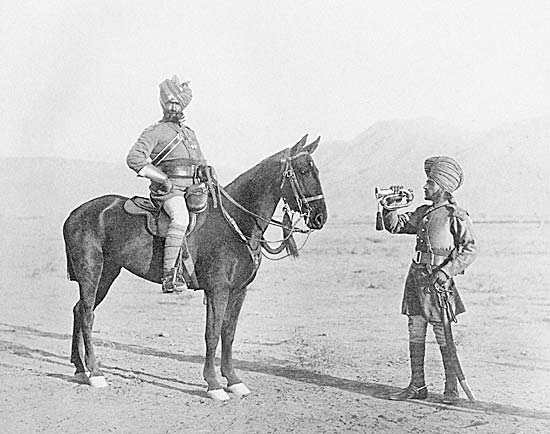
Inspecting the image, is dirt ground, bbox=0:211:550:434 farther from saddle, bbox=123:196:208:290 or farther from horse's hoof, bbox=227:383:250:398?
saddle, bbox=123:196:208:290

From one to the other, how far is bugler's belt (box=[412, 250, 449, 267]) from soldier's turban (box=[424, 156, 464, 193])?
0.27m

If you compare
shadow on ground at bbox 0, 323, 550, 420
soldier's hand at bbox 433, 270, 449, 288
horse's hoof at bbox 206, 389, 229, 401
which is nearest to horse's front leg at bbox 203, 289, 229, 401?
horse's hoof at bbox 206, 389, 229, 401

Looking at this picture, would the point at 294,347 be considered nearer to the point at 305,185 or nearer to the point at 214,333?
the point at 214,333

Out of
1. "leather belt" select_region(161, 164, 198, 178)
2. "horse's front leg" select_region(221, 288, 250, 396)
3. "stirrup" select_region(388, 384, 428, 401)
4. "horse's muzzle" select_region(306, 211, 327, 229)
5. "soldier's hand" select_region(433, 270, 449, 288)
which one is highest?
"leather belt" select_region(161, 164, 198, 178)

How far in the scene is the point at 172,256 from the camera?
3.11m

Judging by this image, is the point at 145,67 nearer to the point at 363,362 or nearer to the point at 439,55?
the point at 439,55

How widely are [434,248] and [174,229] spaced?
3.46 feet

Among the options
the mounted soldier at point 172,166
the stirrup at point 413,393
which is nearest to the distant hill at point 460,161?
the mounted soldier at point 172,166

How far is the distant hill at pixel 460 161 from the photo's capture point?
3918 mm

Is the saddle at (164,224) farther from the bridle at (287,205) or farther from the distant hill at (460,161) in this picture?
the distant hill at (460,161)

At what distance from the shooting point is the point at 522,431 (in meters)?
2.88

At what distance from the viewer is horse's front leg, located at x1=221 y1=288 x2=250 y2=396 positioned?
323 cm

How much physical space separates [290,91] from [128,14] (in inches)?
35.1

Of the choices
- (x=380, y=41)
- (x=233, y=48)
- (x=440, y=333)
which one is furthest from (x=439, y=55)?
(x=440, y=333)
